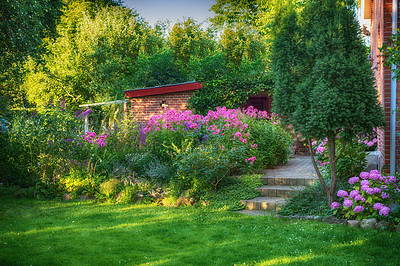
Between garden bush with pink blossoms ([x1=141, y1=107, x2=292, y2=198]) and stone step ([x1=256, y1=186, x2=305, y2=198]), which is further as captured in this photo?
garden bush with pink blossoms ([x1=141, y1=107, x2=292, y2=198])

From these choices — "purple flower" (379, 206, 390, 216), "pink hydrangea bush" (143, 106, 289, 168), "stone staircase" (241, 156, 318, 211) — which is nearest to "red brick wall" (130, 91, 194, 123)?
"pink hydrangea bush" (143, 106, 289, 168)

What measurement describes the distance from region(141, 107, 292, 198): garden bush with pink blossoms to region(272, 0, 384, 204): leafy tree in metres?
2.25

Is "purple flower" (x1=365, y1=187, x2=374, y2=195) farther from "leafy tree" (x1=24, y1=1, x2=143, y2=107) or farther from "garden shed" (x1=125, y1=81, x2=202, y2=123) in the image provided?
"leafy tree" (x1=24, y1=1, x2=143, y2=107)

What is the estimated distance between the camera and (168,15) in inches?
1123

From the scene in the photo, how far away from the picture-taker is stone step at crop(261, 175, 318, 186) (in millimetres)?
7414

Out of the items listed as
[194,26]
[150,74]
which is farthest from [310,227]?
[194,26]

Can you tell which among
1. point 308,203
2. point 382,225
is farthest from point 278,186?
point 382,225

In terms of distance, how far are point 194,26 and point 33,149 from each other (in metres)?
21.1

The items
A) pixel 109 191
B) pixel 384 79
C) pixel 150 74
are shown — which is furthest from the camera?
pixel 150 74

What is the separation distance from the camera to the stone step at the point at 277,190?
7.03 m

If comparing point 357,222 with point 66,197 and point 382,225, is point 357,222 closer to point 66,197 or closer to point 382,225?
point 382,225

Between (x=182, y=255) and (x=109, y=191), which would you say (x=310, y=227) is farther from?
(x=109, y=191)

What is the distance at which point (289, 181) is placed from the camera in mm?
7574

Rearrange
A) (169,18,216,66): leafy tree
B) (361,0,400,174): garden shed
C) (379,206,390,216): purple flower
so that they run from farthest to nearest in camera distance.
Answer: (169,18,216,66): leafy tree < (361,0,400,174): garden shed < (379,206,390,216): purple flower
